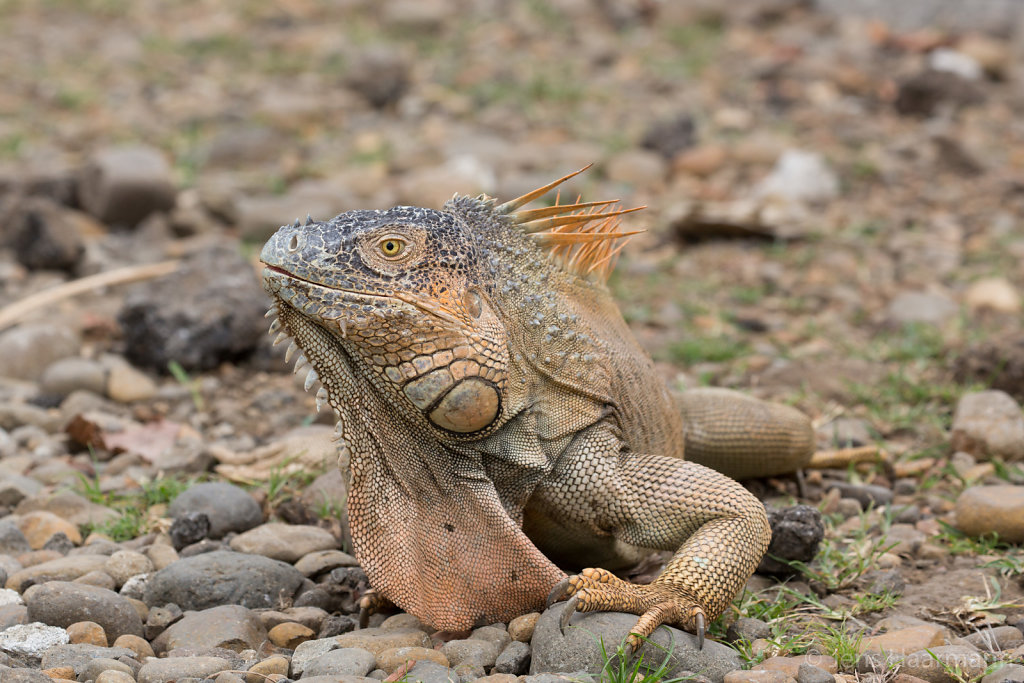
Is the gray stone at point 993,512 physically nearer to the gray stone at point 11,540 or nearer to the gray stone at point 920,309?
the gray stone at point 920,309

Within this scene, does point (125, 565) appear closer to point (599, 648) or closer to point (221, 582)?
point (221, 582)

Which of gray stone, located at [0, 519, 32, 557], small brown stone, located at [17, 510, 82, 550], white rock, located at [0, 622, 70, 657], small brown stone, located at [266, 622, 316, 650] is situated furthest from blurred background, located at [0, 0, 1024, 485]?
white rock, located at [0, 622, 70, 657]

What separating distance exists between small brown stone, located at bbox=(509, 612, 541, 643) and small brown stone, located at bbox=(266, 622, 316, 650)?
0.88 meters

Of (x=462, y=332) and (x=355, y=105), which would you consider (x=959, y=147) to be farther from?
(x=462, y=332)

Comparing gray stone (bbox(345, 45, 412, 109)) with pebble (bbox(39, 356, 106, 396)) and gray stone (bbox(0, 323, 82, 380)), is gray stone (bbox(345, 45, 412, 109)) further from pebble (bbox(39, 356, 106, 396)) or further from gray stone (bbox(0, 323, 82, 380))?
pebble (bbox(39, 356, 106, 396))

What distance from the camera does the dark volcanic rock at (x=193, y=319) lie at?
7.72 meters

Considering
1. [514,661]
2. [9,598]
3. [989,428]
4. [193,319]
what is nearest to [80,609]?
[9,598]

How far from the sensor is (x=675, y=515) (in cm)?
429

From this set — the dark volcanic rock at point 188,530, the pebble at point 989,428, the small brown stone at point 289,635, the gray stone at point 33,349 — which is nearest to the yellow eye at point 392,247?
the small brown stone at point 289,635

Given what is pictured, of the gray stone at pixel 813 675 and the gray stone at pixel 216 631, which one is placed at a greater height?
the gray stone at pixel 216 631

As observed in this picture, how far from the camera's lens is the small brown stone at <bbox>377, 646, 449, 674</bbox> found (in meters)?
4.01

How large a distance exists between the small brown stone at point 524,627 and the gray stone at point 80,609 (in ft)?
5.01

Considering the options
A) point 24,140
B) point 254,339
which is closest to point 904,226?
point 254,339

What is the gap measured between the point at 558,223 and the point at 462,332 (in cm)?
82
